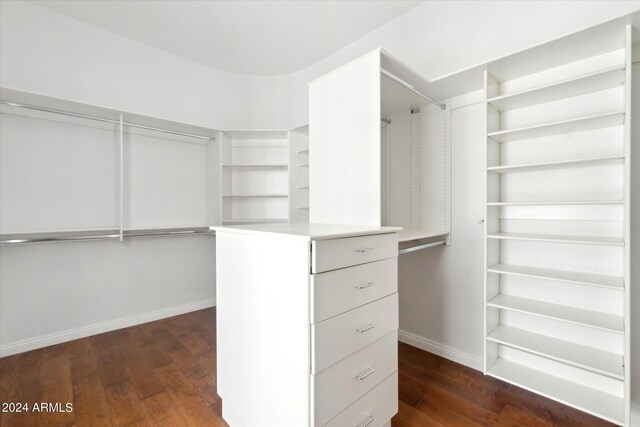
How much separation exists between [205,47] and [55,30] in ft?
4.07

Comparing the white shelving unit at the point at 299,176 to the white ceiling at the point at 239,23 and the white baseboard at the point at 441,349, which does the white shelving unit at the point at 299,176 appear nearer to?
the white ceiling at the point at 239,23

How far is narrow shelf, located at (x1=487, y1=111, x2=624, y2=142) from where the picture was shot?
4.76ft

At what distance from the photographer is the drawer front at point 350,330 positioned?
1.13 m

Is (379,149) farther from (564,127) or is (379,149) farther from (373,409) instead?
(373,409)

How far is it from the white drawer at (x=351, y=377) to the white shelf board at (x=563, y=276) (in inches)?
33.0

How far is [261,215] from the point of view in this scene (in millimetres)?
3654

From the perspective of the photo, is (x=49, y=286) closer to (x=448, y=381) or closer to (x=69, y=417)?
(x=69, y=417)

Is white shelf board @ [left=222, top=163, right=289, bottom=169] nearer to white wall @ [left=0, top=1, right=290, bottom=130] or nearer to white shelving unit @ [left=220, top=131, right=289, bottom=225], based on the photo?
white shelving unit @ [left=220, top=131, right=289, bottom=225]

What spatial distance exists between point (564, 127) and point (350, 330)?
5.35 ft

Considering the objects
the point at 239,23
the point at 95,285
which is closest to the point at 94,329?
the point at 95,285

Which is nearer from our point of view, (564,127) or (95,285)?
(564,127)

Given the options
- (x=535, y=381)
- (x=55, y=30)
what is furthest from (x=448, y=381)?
(x=55, y=30)

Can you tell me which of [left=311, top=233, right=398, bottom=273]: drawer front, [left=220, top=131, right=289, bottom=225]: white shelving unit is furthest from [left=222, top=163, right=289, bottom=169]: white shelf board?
[left=311, top=233, right=398, bottom=273]: drawer front

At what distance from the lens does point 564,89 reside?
1.60m
